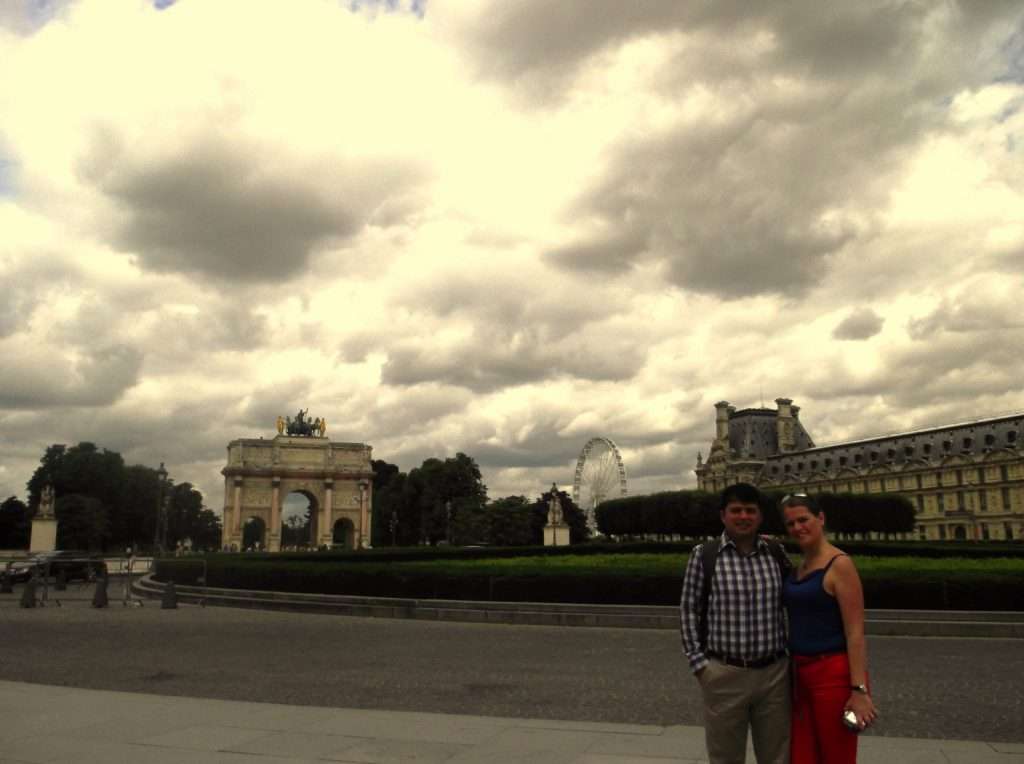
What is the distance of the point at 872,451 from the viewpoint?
135625mm

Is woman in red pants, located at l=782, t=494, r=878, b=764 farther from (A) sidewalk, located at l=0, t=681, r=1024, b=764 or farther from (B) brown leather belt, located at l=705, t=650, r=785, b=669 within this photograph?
(A) sidewalk, located at l=0, t=681, r=1024, b=764

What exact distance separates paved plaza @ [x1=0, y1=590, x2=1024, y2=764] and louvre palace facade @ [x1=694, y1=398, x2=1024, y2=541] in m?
100

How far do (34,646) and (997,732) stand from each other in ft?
54.3

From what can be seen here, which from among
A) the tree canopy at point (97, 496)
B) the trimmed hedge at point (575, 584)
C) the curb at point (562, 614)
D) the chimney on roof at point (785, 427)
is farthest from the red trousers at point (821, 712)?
the chimney on roof at point (785, 427)

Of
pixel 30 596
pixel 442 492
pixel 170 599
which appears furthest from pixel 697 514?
pixel 30 596

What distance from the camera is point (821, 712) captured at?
199 inches

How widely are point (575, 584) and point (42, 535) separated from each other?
203 ft

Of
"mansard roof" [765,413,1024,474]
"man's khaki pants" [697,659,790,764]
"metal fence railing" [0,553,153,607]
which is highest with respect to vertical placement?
"mansard roof" [765,413,1024,474]

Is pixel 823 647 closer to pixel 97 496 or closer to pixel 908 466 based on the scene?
pixel 97 496

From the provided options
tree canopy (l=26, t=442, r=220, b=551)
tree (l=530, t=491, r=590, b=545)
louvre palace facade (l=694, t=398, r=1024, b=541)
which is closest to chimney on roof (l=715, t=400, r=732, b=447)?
louvre palace facade (l=694, t=398, r=1024, b=541)

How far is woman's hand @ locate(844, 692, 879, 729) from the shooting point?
15.9ft

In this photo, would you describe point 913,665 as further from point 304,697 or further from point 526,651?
point 304,697

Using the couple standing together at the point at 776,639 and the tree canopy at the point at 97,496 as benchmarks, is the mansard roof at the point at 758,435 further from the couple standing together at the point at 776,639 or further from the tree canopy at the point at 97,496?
the couple standing together at the point at 776,639

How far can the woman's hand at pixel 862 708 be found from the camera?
485 centimetres
